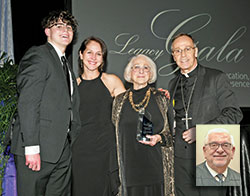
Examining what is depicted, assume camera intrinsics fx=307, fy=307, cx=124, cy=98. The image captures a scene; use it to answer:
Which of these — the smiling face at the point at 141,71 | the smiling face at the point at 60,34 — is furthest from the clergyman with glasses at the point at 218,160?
the smiling face at the point at 60,34

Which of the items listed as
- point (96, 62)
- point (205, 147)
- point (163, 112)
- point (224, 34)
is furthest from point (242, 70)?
point (205, 147)

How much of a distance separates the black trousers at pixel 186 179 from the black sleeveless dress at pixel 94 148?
64 centimetres

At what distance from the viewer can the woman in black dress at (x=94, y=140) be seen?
291 cm

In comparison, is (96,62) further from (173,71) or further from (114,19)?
(173,71)

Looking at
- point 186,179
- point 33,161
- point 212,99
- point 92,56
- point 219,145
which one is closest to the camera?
point 219,145

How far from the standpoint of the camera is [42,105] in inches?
86.0

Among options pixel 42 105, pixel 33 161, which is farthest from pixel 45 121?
pixel 33 161

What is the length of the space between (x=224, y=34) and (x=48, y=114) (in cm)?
361

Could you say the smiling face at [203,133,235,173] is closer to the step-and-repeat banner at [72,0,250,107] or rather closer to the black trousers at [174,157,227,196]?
the black trousers at [174,157,227,196]

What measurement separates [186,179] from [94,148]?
2.99 feet

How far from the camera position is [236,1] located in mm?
4965

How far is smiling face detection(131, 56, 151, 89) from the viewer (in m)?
2.91

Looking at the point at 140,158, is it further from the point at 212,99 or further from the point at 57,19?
the point at 57,19

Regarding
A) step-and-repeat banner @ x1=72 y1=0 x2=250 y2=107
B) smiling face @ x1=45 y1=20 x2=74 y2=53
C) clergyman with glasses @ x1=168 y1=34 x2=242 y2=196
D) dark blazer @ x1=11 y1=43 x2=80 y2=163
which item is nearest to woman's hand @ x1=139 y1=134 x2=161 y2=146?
clergyman with glasses @ x1=168 y1=34 x2=242 y2=196
